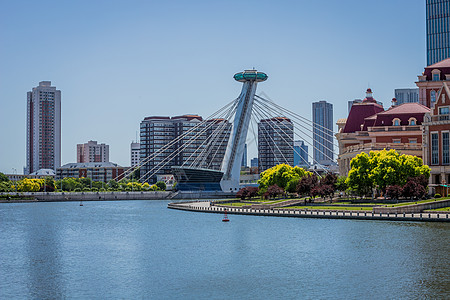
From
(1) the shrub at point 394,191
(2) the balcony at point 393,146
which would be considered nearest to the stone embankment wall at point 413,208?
(1) the shrub at point 394,191

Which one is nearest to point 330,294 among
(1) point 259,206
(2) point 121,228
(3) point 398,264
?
(3) point 398,264

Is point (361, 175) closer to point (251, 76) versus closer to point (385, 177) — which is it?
point (385, 177)

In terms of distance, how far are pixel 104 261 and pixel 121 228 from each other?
30307 millimetres

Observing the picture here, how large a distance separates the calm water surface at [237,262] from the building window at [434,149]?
72.4ft

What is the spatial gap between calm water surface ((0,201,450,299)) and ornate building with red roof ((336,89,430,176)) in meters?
31.0

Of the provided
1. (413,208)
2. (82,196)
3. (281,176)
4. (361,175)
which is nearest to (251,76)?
(82,196)

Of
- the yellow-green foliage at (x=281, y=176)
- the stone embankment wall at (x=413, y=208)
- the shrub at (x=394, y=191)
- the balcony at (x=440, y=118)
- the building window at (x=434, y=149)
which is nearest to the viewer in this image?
the stone embankment wall at (x=413, y=208)

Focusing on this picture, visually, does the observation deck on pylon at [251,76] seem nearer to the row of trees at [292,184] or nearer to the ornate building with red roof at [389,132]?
the row of trees at [292,184]

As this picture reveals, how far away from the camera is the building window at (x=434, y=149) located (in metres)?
87.9

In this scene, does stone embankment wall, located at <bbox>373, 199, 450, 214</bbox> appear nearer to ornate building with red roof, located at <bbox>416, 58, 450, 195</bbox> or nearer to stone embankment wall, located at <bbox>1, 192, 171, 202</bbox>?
→ ornate building with red roof, located at <bbox>416, 58, 450, 195</bbox>

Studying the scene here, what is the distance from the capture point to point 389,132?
104m

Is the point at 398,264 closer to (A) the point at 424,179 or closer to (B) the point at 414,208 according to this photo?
(B) the point at 414,208

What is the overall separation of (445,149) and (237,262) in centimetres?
4785

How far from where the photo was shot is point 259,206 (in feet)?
321
